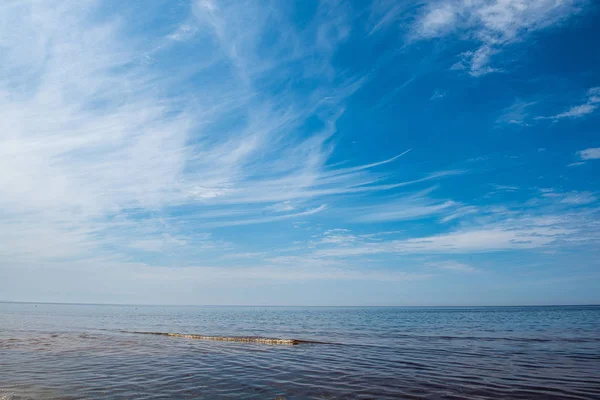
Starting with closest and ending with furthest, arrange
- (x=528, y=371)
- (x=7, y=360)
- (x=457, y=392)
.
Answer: (x=457, y=392) < (x=528, y=371) < (x=7, y=360)

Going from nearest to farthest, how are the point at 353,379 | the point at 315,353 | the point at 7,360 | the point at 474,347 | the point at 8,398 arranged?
1. the point at 8,398
2. the point at 353,379
3. the point at 7,360
4. the point at 315,353
5. the point at 474,347

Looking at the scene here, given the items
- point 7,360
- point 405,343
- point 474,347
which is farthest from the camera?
point 405,343

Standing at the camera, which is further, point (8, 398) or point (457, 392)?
point (457, 392)

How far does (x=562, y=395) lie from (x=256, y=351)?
18.5 meters

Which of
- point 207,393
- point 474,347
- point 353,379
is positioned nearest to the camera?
point 207,393

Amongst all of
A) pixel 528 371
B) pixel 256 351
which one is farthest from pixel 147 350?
pixel 528 371

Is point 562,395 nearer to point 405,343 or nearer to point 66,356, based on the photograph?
point 405,343

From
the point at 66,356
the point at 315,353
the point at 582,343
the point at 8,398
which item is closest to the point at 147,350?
the point at 66,356

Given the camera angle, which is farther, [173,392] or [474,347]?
[474,347]

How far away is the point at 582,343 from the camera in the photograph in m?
29.8

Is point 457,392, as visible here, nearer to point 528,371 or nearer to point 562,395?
point 562,395

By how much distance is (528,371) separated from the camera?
59.6ft

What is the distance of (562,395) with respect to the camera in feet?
44.5

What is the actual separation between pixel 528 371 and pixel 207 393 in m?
16.6
